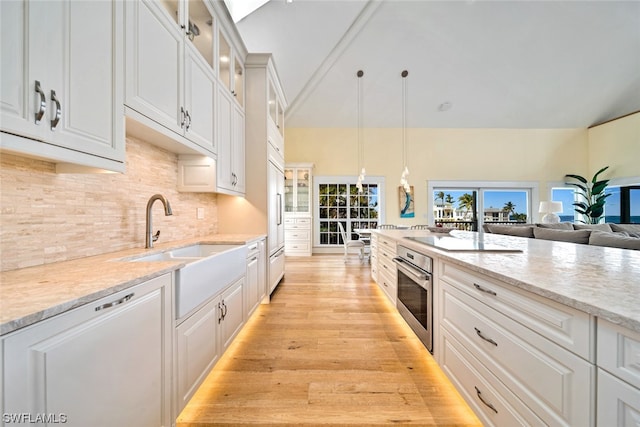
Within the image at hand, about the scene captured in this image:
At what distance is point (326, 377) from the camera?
1689 millimetres

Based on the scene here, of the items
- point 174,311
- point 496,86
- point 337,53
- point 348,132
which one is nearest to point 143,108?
point 174,311

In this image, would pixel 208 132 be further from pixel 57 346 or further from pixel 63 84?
pixel 57 346

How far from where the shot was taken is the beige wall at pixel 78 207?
1.04m

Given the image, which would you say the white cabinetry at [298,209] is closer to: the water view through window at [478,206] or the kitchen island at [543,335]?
the water view through window at [478,206]

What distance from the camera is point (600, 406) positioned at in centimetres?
69

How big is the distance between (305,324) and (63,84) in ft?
7.63

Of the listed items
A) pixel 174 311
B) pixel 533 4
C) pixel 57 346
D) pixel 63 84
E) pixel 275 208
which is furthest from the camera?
pixel 533 4

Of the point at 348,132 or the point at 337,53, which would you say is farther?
the point at 348,132

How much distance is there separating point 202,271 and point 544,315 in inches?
60.4

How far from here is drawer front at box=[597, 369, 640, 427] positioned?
0.62 meters

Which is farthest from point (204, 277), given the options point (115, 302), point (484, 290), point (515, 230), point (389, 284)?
point (515, 230)

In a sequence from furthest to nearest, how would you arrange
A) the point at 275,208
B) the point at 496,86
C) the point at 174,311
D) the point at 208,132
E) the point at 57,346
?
the point at 496,86 < the point at 275,208 < the point at 208,132 < the point at 174,311 < the point at 57,346

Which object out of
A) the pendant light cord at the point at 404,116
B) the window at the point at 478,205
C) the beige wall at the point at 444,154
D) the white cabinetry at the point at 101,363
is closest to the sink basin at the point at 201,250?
the white cabinetry at the point at 101,363

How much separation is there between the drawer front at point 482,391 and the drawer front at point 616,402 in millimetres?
245
